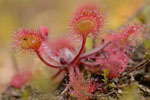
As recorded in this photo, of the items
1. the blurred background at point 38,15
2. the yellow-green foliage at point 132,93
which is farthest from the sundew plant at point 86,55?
the blurred background at point 38,15

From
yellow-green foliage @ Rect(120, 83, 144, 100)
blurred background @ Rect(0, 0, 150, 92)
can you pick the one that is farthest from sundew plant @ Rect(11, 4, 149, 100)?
blurred background @ Rect(0, 0, 150, 92)

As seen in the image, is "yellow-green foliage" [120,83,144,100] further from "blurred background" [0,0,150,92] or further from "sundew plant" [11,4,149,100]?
"blurred background" [0,0,150,92]

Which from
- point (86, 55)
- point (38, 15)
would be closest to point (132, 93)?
point (86, 55)

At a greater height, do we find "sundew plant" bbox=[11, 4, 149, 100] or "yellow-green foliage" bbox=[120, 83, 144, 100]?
"sundew plant" bbox=[11, 4, 149, 100]

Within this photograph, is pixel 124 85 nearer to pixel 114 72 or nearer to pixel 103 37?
pixel 114 72

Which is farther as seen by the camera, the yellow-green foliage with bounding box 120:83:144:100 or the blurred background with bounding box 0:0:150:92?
the blurred background with bounding box 0:0:150:92

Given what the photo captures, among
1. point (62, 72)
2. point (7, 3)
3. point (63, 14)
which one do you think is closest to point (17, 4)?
point (7, 3)

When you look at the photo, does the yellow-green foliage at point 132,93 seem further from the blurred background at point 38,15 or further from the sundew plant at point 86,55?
the blurred background at point 38,15

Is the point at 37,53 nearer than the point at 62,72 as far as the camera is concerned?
Yes

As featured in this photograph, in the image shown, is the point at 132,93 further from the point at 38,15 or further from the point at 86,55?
the point at 38,15
